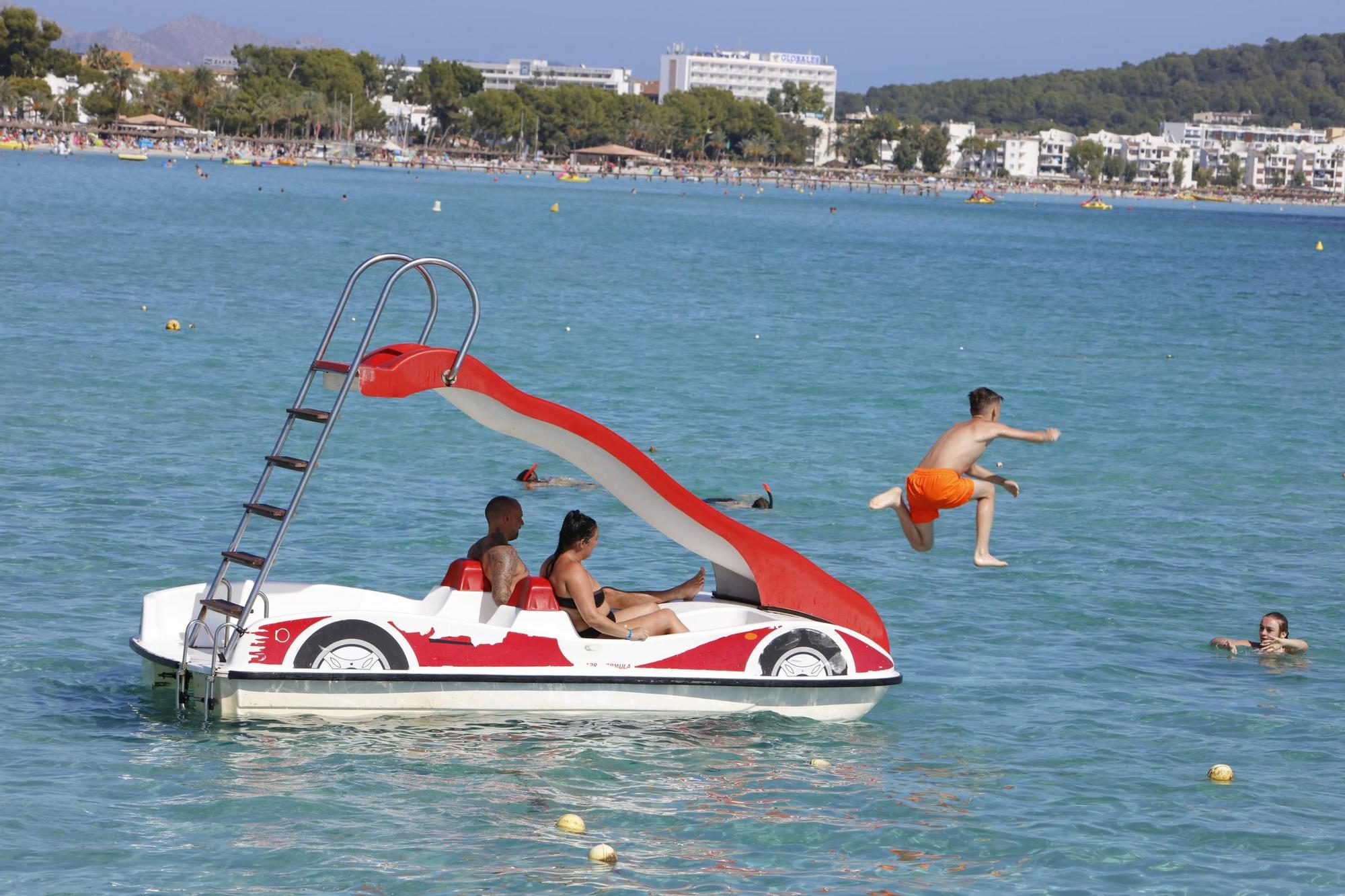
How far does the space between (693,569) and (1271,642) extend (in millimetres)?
5396

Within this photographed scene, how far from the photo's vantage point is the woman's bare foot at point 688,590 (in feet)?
38.2

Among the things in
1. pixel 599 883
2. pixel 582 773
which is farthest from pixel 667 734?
pixel 599 883

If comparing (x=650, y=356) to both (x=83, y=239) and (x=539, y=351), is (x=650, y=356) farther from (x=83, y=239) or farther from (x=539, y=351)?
(x=83, y=239)

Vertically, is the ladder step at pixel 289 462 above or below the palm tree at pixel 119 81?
below

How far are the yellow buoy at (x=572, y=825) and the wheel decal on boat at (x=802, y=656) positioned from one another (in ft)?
6.55

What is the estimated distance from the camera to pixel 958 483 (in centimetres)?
1132

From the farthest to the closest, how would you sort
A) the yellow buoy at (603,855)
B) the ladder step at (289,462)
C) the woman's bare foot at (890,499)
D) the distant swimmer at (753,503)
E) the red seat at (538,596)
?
the distant swimmer at (753,503)
the woman's bare foot at (890,499)
the red seat at (538,596)
the ladder step at (289,462)
the yellow buoy at (603,855)

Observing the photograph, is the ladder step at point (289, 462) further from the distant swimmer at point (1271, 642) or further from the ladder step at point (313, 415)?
the distant swimmer at point (1271, 642)

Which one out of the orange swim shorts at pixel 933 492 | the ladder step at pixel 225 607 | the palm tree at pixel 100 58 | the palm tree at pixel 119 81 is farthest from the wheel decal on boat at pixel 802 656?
the palm tree at pixel 100 58

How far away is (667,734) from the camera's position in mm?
10945

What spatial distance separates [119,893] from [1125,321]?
4684 cm

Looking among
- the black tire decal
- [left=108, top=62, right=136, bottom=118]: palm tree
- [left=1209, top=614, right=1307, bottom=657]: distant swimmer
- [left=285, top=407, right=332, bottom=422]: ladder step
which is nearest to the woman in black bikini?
the black tire decal

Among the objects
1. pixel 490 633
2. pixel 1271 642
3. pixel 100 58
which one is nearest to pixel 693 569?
pixel 1271 642

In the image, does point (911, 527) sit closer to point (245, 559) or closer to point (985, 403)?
point (985, 403)
